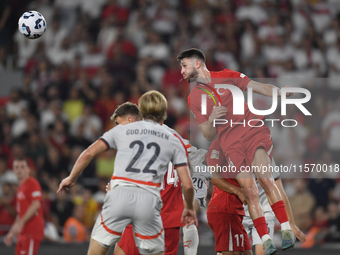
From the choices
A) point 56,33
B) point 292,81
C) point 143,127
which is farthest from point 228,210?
point 56,33

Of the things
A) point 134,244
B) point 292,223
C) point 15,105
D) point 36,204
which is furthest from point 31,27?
point 292,223

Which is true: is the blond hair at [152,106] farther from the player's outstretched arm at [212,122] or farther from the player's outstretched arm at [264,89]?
the player's outstretched arm at [264,89]

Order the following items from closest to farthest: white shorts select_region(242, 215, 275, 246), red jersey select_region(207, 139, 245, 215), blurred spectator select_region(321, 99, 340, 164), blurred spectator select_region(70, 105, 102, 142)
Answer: red jersey select_region(207, 139, 245, 215)
white shorts select_region(242, 215, 275, 246)
blurred spectator select_region(321, 99, 340, 164)
blurred spectator select_region(70, 105, 102, 142)

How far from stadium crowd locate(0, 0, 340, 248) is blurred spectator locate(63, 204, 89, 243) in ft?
0.07

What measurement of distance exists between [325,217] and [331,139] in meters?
2.22

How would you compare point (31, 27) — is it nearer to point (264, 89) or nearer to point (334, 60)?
point (264, 89)

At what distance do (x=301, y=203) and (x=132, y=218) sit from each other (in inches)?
234

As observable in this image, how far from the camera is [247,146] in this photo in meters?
5.95

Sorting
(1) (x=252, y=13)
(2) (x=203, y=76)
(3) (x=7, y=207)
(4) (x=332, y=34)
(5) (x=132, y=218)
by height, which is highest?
(1) (x=252, y=13)

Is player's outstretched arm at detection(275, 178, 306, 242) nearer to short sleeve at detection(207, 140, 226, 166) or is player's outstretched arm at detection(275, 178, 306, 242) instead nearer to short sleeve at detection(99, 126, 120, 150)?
short sleeve at detection(207, 140, 226, 166)

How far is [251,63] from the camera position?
41.3 feet

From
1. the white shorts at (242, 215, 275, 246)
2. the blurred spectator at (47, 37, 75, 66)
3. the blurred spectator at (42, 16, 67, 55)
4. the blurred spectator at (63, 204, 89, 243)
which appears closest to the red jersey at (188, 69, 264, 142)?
the white shorts at (242, 215, 275, 246)

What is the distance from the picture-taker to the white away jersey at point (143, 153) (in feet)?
15.3

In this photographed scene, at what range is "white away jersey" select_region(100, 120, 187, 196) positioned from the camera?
468 cm
